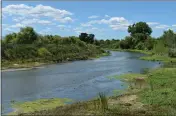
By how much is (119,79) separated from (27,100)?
14.8 m

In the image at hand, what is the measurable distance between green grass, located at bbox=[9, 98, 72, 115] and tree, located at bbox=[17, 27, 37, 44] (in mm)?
63775

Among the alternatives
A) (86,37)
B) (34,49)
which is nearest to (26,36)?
(34,49)

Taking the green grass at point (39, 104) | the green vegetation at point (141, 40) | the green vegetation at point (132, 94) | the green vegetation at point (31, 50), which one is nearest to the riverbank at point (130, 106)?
the green vegetation at point (132, 94)

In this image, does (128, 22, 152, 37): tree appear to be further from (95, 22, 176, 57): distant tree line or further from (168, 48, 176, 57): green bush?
(168, 48, 176, 57): green bush

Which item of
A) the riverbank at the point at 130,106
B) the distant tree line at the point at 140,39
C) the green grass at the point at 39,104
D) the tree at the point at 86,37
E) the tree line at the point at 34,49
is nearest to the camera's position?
the riverbank at the point at 130,106

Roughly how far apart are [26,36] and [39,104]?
66.2 metres

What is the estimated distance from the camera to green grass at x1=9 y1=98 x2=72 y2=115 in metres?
22.6

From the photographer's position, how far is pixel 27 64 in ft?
195

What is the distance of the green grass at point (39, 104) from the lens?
2262 centimetres

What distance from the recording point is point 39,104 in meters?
24.3

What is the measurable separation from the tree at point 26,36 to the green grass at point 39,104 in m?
63.8

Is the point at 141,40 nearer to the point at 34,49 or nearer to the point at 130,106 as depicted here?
the point at 34,49

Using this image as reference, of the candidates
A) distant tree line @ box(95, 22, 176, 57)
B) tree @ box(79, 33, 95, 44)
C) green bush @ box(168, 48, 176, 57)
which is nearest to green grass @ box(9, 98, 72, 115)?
green bush @ box(168, 48, 176, 57)

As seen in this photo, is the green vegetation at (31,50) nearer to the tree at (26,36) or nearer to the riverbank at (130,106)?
the tree at (26,36)
